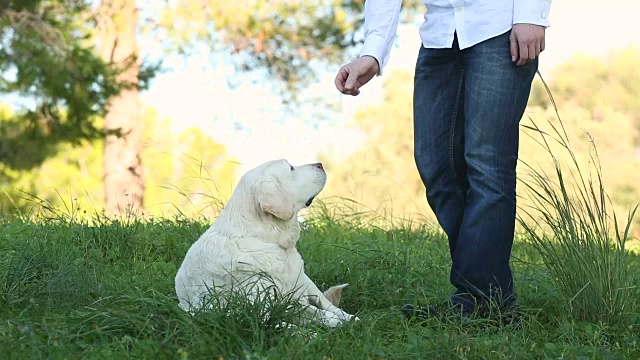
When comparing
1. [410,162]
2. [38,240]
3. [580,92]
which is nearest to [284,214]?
[38,240]

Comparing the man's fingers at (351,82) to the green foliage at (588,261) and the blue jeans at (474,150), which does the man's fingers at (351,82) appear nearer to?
the blue jeans at (474,150)

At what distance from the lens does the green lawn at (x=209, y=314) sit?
2674mm

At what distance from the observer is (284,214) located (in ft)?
10.7

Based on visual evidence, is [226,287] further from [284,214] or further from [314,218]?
[314,218]

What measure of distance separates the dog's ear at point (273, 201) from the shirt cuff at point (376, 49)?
0.66 meters

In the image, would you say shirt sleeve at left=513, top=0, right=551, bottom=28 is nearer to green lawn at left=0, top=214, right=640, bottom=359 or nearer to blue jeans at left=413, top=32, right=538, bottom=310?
blue jeans at left=413, top=32, right=538, bottom=310

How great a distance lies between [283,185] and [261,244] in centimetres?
25

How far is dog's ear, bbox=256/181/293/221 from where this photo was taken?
127 inches

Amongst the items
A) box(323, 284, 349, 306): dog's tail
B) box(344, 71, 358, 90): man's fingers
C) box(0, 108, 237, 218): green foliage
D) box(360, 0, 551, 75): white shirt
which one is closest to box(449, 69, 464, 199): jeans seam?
box(360, 0, 551, 75): white shirt

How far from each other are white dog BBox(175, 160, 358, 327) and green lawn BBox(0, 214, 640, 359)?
0.19 meters

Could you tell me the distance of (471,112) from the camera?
3.29 meters

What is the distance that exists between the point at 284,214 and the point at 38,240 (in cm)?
171

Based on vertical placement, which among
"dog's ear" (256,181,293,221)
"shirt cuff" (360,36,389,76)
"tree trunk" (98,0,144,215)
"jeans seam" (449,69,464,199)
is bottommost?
"dog's ear" (256,181,293,221)

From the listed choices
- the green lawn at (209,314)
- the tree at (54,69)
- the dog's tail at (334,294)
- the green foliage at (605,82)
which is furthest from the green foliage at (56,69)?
the green foliage at (605,82)
